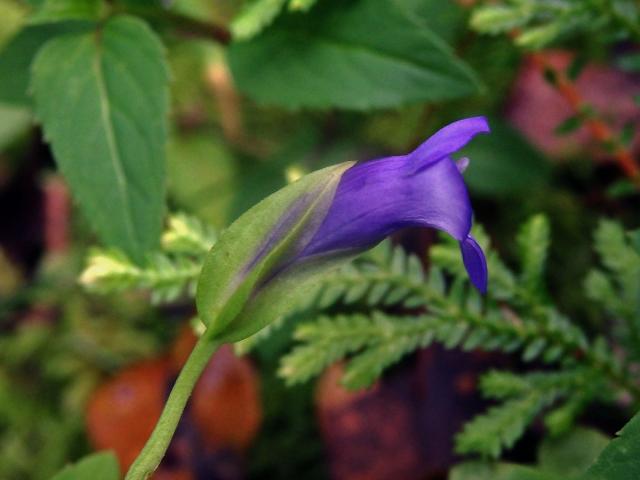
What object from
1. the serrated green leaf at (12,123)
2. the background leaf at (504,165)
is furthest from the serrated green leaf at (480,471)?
the serrated green leaf at (12,123)

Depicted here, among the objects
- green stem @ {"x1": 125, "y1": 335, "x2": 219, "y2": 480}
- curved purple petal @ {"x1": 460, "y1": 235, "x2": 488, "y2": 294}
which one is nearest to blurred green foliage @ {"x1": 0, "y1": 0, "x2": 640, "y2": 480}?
curved purple petal @ {"x1": 460, "y1": 235, "x2": 488, "y2": 294}

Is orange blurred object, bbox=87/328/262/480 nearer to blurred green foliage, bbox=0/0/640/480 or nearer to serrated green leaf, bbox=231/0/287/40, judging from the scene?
blurred green foliage, bbox=0/0/640/480

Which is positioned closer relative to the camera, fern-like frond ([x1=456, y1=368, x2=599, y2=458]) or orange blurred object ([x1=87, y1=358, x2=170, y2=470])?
fern-like frond ([x1=456, y1=368, x2=599, y2=458])

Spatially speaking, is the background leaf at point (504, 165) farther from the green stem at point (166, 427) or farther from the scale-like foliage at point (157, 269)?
the green stem at point (166, 427)

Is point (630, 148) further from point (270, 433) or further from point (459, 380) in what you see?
point (270, 433)

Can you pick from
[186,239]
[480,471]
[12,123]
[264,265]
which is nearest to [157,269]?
[186,239]

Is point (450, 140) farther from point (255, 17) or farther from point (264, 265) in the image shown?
point (255, 17)

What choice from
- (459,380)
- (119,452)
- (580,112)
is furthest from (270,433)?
(580,112)
